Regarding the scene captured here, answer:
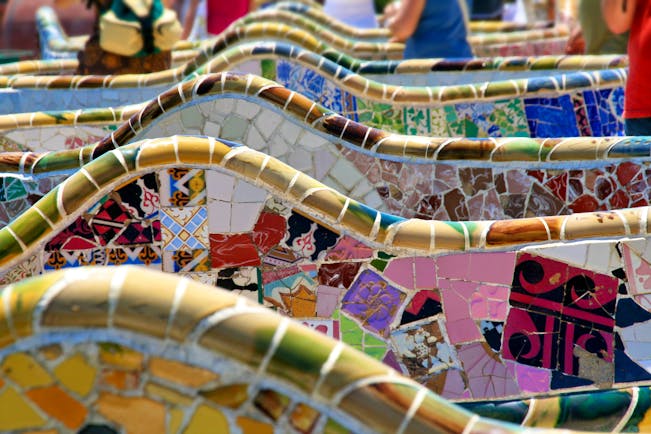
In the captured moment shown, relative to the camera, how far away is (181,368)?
114 centimetres

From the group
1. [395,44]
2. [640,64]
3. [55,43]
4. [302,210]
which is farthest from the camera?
[55,43]

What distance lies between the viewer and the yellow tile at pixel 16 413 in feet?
3.80

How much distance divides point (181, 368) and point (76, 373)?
0.14 metres

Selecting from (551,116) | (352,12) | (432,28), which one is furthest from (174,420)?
(352,12)

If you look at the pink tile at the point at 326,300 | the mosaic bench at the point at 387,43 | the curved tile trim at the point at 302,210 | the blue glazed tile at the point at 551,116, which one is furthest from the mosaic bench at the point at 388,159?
the mosaic bench at the point at 387,43

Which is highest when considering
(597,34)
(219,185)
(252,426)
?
(252,426)

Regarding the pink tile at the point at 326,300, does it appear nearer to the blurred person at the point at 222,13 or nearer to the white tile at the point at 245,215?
the white tile at the point at 245,215

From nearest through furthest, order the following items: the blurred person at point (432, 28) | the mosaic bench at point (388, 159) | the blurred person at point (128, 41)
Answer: the mosaic bench at point (388, 159) < the blurred person at point (432, 28) < the blurred person at point (128, 41)

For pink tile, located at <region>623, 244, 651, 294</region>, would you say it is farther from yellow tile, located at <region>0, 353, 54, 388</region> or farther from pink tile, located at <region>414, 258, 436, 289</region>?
yellow tile, located at <region>0, 353, 54, 388</region>

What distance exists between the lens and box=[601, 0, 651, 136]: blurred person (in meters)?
2.91

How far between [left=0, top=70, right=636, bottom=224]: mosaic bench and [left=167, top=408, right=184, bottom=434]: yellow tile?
4.84ft

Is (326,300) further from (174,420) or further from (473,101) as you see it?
(473,101)

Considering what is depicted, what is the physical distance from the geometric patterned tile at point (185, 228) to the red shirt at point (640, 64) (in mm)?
1592

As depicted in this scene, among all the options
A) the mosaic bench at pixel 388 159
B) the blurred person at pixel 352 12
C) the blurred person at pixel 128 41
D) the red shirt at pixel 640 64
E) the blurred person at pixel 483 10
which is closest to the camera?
the mosaic bench at pixel 388 159
